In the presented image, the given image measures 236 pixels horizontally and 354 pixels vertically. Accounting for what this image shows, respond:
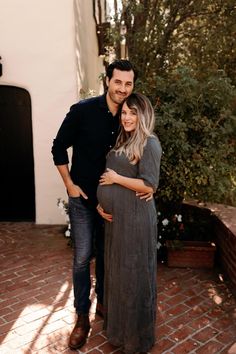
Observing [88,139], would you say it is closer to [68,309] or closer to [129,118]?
[129,118]

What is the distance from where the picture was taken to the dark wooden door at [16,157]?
23.0 feet

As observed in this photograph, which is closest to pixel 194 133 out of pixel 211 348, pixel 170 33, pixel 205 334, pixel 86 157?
pixel 86 157

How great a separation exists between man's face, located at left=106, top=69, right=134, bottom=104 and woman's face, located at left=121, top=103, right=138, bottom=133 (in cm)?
18

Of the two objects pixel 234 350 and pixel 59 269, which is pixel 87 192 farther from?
pixel 59 269

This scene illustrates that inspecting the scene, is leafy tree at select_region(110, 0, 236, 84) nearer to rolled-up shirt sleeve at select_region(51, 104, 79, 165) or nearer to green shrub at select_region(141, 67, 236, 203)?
green shrub at select_region(141, 67, 236, 203)

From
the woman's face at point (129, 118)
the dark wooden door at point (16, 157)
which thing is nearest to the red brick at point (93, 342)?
the woman's face at point (129, 118)

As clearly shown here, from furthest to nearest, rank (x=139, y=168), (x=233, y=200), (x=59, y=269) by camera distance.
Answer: (x=233, y=200) → (x=59, y=269) → (x=139, y=168)

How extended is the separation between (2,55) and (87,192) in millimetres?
4026

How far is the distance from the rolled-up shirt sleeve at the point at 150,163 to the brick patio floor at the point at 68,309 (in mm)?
1335

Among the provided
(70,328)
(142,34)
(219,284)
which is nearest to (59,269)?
Result: (70,328)

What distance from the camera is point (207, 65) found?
24.6 feet

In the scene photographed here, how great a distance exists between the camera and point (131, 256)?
130 inches

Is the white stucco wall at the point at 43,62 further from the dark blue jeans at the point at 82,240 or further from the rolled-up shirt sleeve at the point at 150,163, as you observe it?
the rolled-up shirt sleeve at the point at 150,163

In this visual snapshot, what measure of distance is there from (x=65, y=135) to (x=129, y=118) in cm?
62
